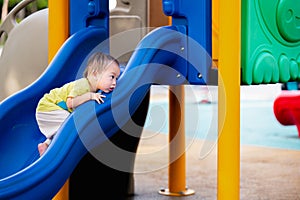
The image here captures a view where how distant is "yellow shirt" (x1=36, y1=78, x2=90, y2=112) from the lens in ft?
6.52

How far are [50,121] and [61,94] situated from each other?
106 millimetres

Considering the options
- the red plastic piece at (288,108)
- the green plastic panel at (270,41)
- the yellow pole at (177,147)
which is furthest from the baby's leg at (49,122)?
the red plastic piece at (288,108)

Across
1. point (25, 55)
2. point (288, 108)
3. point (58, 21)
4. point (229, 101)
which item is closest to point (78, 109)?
point (229, 101)

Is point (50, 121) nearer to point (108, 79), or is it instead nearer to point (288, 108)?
point (108, 79)

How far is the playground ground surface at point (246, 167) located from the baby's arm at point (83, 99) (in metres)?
1.04

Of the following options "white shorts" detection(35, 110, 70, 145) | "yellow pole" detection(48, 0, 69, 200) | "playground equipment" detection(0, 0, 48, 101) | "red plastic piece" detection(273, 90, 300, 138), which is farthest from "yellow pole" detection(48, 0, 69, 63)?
"red plastic piece" detection(273, 90, 300, 138)

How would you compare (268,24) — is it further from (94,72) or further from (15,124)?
(15,124)

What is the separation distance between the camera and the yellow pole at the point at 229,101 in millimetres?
1951

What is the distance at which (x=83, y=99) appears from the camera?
77.0 inches

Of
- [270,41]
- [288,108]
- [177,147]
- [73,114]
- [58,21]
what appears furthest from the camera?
[288,108]

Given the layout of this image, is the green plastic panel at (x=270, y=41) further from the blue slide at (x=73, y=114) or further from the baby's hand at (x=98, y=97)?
the baby's hand at (x=98, y=97)

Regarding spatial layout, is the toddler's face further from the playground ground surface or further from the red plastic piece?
the red plastic piece

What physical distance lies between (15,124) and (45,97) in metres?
0.22

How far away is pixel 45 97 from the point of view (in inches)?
81.7
